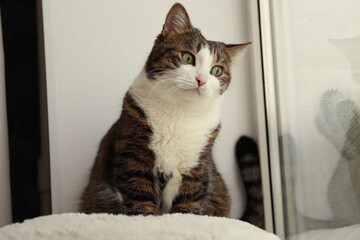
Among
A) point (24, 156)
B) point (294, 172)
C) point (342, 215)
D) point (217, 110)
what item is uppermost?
point (217, 110)

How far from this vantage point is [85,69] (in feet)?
4.89

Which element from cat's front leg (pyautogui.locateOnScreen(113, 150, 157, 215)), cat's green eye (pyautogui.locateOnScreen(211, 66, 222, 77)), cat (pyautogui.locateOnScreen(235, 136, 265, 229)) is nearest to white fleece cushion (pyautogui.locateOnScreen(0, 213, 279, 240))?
cat's front leg (pyautogui.locateOnScreen(113, 150, 157, 215))

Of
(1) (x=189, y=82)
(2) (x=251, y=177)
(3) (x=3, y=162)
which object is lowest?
(2) (x=251, y=177)

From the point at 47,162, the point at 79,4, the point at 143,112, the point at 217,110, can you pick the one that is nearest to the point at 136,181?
the point at 143,112

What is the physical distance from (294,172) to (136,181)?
0.66 m

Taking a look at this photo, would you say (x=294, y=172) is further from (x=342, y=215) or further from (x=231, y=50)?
(x=231, y=50)

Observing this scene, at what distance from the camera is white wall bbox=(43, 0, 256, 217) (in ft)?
4.80

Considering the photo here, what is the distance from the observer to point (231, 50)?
1258 millimetres

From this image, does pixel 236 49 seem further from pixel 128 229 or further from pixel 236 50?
pixel 128 229

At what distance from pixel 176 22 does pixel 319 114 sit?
22.7 inches

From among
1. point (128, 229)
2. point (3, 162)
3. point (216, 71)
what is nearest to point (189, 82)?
point (216, 71)

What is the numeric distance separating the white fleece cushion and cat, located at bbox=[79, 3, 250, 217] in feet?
0.56

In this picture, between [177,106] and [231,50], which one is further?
[231,50]

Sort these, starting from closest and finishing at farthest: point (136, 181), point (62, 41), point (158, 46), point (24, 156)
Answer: point (136, 181) → point (158, 46) → point (24, 156) → point (62, 41)
